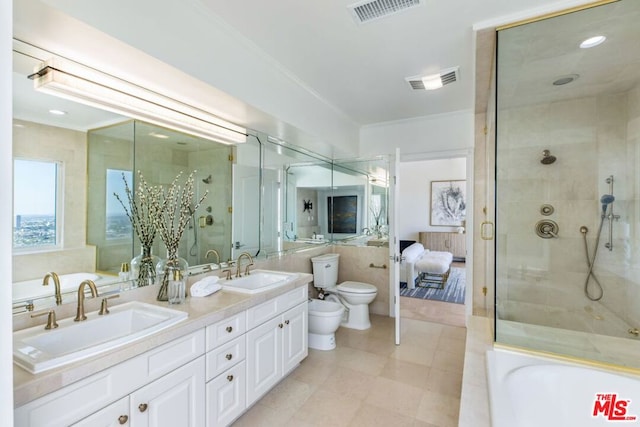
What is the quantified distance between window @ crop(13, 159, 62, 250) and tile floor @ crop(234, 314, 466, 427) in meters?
1.53

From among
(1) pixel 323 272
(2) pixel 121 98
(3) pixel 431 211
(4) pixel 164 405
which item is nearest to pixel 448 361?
(1) pixel 323 272

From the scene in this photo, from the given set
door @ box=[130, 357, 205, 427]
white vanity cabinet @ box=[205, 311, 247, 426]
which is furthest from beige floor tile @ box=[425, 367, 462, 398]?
door @ box=[130, 357, 205, 427]

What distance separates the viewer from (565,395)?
1.59 m

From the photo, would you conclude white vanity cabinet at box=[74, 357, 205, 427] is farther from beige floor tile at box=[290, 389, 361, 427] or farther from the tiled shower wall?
the tiled shower wall

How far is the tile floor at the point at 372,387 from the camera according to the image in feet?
6.33

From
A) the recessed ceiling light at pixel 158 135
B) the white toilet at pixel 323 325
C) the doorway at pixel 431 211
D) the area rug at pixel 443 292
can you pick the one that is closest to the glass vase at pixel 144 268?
the recessed ceiling light at pixel 158 135

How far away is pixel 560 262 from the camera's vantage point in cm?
282

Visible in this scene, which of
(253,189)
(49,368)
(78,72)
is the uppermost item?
(78,72)

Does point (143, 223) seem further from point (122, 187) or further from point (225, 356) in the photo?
point (225, 356)

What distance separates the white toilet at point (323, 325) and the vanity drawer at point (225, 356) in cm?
108

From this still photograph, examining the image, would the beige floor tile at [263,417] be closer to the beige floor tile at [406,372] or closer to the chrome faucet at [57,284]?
the beige floor tile at [406,372]

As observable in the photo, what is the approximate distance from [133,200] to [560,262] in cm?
360

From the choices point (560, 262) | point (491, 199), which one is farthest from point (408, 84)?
point (560, 262)

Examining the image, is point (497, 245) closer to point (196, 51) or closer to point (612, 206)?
point (612, 206)
